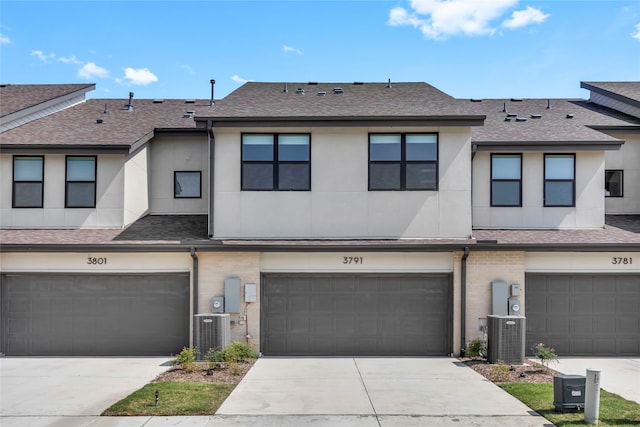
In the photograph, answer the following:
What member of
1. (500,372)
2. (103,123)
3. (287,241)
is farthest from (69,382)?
(500,372)

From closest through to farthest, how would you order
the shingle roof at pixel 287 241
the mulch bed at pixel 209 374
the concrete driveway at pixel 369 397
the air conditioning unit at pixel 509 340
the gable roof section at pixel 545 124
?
the concrete driveway at pixel 369 397
the mulch bed at pixel 209 374
the air conditioning unit at pixel 509 340
the shingle roof at pixel 287 241
the gable roof section at pixel 545 124

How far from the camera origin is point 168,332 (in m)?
14.9

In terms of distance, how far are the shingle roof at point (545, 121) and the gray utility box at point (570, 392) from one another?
8.55 metres

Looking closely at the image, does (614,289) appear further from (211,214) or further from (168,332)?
(168,332)

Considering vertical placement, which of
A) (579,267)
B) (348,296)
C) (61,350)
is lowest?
(61,350)

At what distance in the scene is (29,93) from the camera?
20.2 meters

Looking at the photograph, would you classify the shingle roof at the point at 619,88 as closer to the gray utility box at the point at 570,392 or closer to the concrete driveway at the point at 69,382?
the gray utility box at the point at 570,392

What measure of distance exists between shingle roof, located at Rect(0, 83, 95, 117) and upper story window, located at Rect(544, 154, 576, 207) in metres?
17.6

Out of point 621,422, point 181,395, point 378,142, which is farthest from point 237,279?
point 621,422

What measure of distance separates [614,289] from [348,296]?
7780mm

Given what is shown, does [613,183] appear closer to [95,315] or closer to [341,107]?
[341,107]

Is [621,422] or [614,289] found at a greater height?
[614,289]

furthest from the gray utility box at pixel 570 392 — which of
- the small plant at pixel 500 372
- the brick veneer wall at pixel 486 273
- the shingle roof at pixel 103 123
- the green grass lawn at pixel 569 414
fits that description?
the shingle roof at pixel 103 123

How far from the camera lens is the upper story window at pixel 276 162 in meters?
15.0
